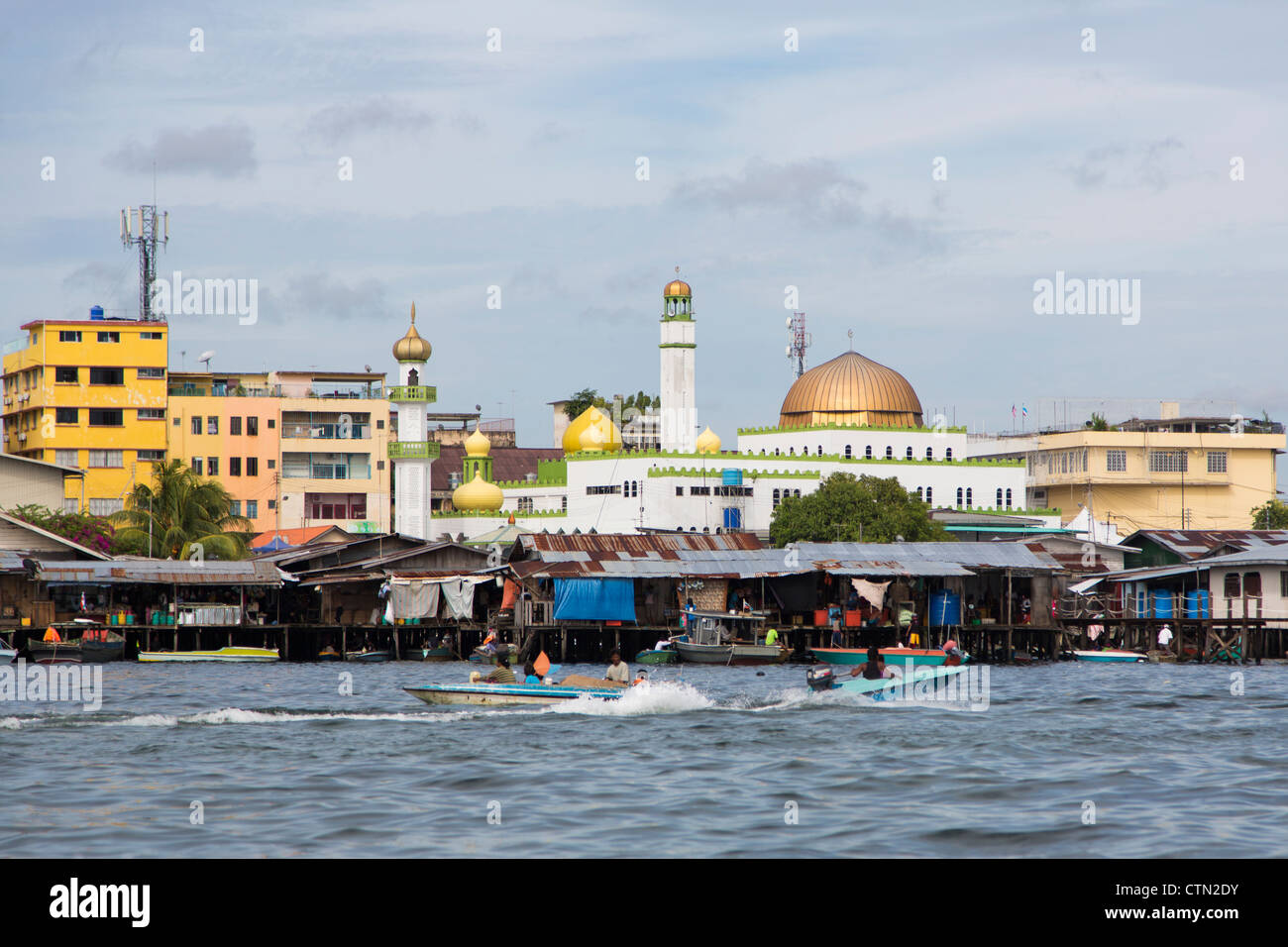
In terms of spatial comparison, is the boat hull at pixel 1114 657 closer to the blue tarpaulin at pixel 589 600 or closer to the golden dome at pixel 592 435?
the blue tarpaulin at pixel 589 600

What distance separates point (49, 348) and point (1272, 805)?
90432 mm

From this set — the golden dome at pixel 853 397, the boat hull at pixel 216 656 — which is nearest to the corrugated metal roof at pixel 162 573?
the boat hull at pixel 216 656

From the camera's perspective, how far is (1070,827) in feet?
73.3

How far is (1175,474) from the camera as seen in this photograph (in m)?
115

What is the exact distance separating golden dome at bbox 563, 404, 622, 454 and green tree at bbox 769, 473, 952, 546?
1943 cm

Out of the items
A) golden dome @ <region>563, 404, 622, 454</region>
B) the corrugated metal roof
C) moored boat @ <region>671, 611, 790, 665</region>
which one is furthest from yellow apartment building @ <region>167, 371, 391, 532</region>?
moored boat @ <region>671, 611, 790, 665</region>

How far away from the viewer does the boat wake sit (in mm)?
37156

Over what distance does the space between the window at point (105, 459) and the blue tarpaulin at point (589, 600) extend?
155ft

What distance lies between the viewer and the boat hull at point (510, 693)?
37344 millimetres

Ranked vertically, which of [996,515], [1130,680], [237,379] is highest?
[237,379]

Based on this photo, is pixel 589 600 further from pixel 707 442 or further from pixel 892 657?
pixel 707 442
